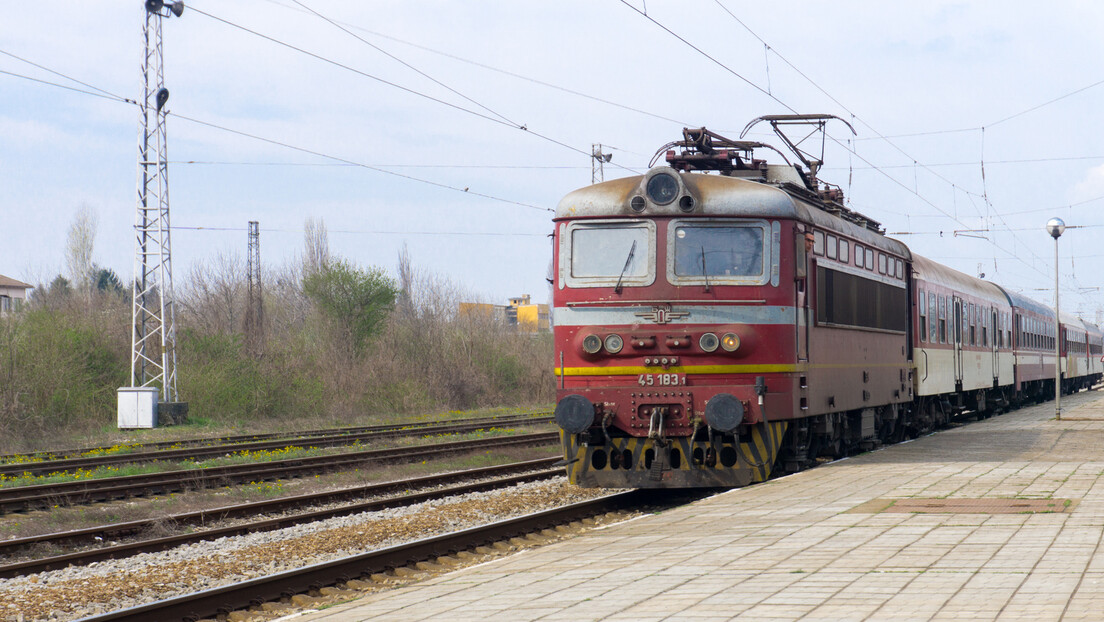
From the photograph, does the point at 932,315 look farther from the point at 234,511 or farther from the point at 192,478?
the point at 234,511

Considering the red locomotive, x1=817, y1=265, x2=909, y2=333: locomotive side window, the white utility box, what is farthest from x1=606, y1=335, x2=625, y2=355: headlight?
the white utility box

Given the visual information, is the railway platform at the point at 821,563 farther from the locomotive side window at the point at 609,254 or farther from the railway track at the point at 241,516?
the railway track at the point at 241,516

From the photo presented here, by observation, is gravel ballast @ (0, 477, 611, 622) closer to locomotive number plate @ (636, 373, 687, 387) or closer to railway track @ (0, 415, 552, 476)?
locomotive number plate @ (636, 373, 687, 387)

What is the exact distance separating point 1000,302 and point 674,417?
1975 cm

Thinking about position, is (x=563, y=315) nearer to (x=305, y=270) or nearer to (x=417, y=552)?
(x=417, y=552)

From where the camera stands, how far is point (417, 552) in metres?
9.45

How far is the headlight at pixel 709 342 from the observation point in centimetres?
1203

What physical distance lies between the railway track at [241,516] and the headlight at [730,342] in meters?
4.10

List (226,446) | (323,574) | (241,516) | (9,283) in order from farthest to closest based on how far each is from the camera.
Answer: (9,283), (226,446), (241,516), (323,574)

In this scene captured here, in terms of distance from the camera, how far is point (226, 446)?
22109mm

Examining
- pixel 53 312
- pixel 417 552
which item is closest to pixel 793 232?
pixel 417 552

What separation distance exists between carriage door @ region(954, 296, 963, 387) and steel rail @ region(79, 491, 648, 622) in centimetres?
1308

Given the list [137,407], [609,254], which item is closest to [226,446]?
[137,407]

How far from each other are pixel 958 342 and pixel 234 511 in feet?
50.6
